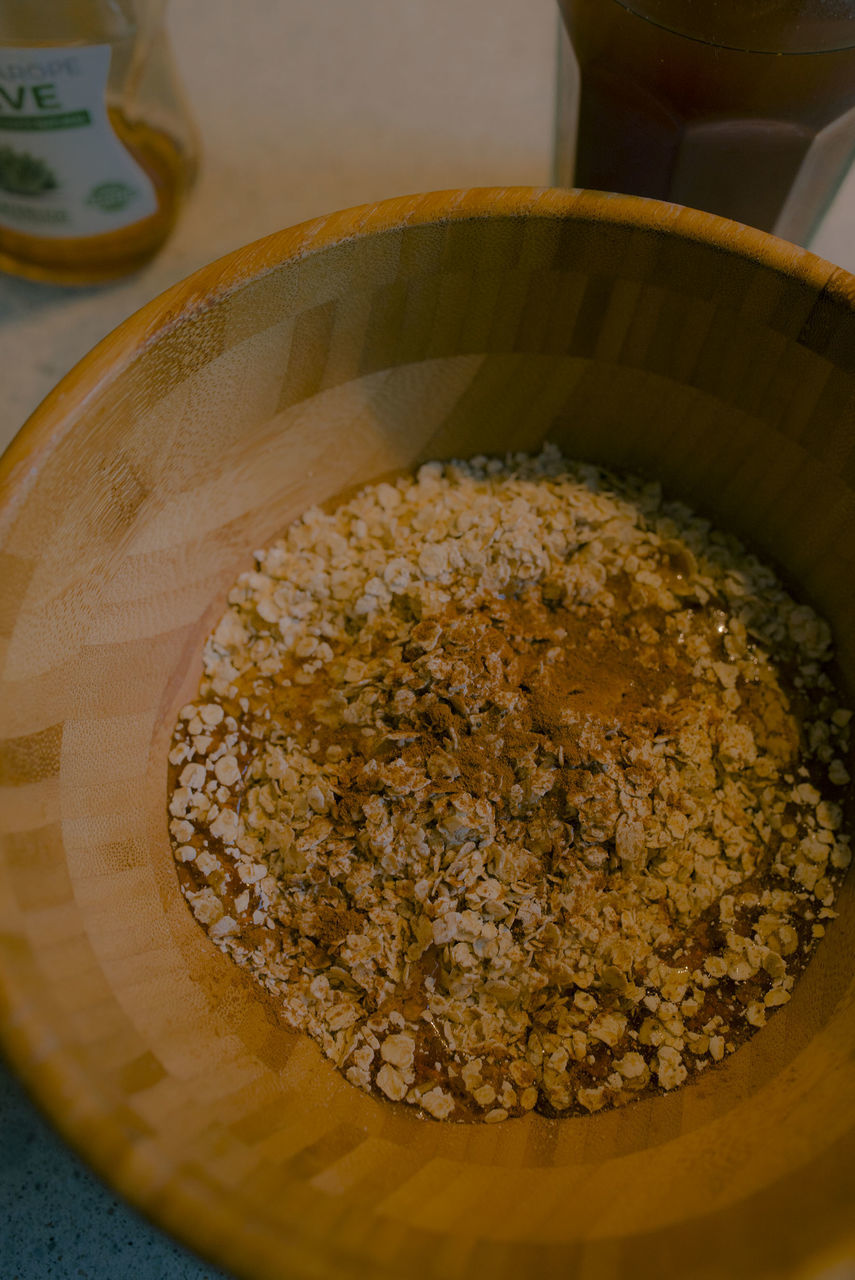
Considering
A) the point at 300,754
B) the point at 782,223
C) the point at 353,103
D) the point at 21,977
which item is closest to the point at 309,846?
the point at 300,754

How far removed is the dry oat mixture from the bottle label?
1.25 ft

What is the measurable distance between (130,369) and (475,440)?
0.28m

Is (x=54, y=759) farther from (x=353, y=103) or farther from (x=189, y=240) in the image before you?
(x=353, y=103)

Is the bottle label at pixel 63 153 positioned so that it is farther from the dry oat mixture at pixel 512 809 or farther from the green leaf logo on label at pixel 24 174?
the dry oat mixture at pixel 512 809

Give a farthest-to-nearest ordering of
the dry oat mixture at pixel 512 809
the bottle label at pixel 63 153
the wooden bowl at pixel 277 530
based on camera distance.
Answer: the bottle label at pixel 63 153, the dry oat mixture at pixel 512 809, the wooden bowl at pixel 277 530

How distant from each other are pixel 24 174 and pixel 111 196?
2.7 inches

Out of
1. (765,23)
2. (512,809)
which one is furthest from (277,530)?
(765,23)

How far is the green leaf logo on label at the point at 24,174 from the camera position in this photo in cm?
72

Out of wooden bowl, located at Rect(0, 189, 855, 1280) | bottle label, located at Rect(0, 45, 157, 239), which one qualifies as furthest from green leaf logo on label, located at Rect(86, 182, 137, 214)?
wooden bowl, located at Rect(0, 189, 855, 1280)

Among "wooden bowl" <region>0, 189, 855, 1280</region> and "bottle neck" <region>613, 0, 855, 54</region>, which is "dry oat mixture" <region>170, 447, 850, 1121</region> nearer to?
"wooden bowl" <region>0, 189, 855, 1280</region>

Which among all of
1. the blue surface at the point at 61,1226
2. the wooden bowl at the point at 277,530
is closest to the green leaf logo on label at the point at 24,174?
the wooden bowl at the point at 277,530

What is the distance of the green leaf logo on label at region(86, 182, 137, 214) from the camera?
761 millimetres

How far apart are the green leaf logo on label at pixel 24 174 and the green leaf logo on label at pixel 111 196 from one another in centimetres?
3

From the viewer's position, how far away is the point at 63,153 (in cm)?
72
